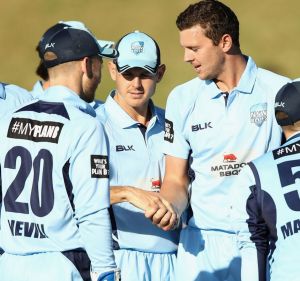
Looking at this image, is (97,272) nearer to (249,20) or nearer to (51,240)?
(51,240)

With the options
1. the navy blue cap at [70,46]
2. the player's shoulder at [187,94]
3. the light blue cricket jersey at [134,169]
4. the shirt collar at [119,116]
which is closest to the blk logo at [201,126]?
the player's shoulder at [187,94]

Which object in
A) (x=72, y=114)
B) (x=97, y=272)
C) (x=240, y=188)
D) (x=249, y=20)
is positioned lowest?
(x=97, y=272)

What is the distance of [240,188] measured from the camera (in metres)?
6.07

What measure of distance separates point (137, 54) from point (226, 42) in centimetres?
71

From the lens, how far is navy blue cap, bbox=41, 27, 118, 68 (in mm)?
6434

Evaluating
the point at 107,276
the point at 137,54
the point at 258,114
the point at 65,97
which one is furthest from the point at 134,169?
the point at 107,276

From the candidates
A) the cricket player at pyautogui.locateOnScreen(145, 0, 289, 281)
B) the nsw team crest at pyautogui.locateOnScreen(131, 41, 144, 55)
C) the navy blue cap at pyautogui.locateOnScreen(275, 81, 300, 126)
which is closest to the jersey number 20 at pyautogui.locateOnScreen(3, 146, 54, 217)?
the cricket player at pyautogui.locateOnScreen(145, 0, 289, 281)

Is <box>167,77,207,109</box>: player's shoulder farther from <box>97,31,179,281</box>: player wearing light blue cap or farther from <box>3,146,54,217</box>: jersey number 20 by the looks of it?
<box>3,146,54,217</box>: jersey number 20

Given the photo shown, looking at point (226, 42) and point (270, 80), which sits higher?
point (226, 42)

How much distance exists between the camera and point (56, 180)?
621 cm

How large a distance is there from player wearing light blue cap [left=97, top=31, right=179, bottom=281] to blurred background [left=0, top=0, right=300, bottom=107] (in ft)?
23.3

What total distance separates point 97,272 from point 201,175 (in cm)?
143

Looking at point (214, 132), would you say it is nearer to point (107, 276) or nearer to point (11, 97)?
point (107, 276)

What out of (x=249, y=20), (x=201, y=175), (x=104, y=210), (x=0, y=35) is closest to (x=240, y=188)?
(x=104, y=210)
